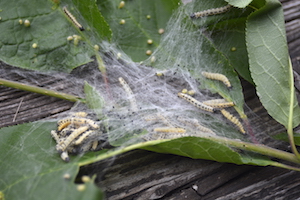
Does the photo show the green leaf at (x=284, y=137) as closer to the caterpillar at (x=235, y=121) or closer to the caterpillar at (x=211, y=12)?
the caterpillar at (x=235, y=121)

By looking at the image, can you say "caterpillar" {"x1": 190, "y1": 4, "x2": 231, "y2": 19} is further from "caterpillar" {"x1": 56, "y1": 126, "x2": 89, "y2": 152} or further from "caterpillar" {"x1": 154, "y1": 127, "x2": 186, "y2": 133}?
"caterpillar" {"x1": 56, "y1": 126, "x2": 89, "y2": 152}

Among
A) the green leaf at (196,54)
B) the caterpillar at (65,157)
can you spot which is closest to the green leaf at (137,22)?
the green leaf at (196,54)

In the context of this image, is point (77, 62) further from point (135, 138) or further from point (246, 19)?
point (246, 19)

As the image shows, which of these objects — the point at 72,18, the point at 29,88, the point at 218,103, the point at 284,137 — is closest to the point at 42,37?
the point at 72,18

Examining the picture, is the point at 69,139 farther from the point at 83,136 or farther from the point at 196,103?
the point at 196,103

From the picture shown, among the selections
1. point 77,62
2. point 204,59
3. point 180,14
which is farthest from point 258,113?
point 77,62

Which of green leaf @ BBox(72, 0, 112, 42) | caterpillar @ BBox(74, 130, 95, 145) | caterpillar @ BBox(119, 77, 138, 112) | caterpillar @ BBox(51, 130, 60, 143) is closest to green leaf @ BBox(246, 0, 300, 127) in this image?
caterpillar @ BBox(119, 77, 138, 112)
